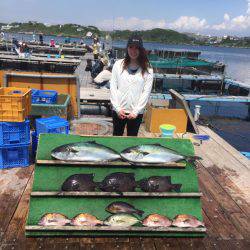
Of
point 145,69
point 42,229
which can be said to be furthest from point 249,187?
point 42,229

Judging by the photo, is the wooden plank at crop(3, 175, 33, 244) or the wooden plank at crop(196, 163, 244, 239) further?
the wooden plank at crop(196, 163, 244, 239)

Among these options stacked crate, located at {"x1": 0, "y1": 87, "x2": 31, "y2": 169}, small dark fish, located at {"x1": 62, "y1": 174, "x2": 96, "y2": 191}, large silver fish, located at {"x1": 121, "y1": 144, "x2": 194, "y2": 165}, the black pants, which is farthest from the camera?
stacked crate, located at {"x1": 0, "y1": 87, "x2": 31, "y2": 169}

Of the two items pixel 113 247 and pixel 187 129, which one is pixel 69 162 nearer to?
pixel 113 247

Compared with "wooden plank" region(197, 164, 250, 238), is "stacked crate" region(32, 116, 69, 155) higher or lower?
higher

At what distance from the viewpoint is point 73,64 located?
39.9 ft

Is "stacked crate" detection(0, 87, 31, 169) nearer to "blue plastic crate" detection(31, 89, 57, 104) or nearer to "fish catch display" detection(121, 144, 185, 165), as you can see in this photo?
"fish catch display" detection(121, 144, 185, 165)

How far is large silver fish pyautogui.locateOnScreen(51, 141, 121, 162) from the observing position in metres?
4.10

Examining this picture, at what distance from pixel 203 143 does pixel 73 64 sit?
21.0 ft

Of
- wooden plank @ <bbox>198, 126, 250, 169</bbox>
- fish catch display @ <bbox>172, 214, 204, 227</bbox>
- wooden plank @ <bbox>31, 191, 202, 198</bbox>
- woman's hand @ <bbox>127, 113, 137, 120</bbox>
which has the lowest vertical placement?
wooden plank @ <bbox>198, 126, 250, 169</bbox>

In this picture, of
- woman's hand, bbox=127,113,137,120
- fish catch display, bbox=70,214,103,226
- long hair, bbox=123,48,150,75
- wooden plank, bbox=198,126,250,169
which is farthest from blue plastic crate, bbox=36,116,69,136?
wooden plank, bbox=198,126,250,169

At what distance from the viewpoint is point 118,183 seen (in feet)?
13.3

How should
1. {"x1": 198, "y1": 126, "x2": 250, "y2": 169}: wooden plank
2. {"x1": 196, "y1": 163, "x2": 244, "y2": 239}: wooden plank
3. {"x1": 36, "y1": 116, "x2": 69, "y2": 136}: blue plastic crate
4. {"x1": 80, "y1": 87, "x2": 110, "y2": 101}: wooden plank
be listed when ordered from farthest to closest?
{"x1": 80, "y1": 87, "x2": 110, "y2": 101}: wooden plank
{"x1": 198, "y1": 126, "x2": 250, "y2": 169}: wooden plank
{"x1": 36, "y1": 116, "x2": 69, "y2": 136}: blue plastic crate
{"x1": 196, "y1": 163, "x2": 244, "y2": 239}: wooden plank

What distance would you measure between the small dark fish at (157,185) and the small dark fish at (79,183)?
644 mm

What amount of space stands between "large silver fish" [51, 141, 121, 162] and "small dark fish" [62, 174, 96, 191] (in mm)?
229
